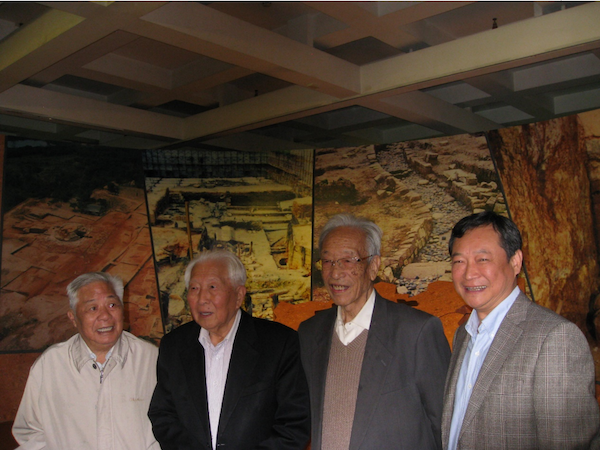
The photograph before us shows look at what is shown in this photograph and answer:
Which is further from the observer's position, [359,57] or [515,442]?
[359,57]

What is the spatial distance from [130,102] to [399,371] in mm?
5167

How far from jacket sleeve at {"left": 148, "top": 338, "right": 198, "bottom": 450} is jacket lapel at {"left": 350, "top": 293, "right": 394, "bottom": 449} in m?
0.70

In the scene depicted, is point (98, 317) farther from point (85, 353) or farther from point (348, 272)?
point (348, 272)

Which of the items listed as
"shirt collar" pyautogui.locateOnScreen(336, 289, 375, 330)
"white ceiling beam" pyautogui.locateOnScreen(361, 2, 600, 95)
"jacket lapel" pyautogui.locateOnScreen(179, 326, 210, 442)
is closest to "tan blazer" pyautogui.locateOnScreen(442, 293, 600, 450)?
"shirt collar" pyautogui.locateOnScreen(336, 289, 375, 330)

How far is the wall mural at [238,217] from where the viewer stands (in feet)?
21.4

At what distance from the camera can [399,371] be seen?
83.0 inches

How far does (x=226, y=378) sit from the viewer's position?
7.59 feet

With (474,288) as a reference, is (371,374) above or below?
below

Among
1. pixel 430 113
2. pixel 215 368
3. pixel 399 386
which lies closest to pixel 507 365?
pixel 399 386

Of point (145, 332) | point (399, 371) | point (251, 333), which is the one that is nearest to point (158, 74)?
point (145, 332)

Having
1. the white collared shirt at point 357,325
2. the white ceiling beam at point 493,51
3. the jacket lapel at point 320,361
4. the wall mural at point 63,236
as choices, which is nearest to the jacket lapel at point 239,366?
the jacket lapel at point 320,361

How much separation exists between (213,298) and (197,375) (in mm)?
330

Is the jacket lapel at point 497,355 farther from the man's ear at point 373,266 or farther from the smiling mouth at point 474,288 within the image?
the man's ear at point 373,266

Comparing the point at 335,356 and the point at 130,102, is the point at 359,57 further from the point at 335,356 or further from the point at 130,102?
the point at 335,356
